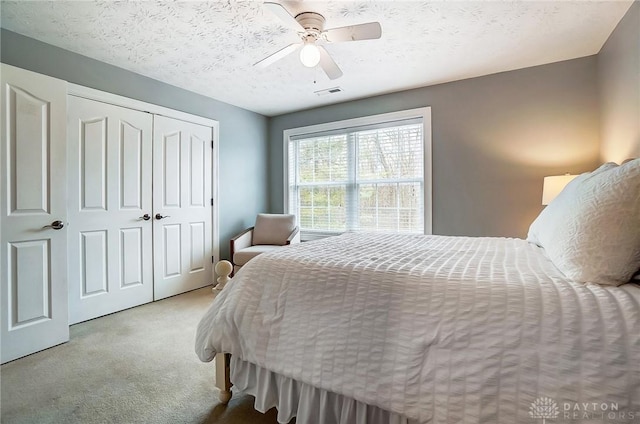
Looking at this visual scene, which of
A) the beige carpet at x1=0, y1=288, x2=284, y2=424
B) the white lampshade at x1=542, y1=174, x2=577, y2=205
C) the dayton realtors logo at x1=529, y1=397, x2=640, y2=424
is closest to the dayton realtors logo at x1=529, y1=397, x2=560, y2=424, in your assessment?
the dayton realtors logo at x1=529, y1=397, x2=640, y2=424

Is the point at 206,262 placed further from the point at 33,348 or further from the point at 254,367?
the point at 254,367

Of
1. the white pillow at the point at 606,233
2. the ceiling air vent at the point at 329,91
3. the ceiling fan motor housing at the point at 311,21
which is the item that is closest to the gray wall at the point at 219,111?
the ceiling air vent at the point at 329,91

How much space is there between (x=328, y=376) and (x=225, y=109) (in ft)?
12.3

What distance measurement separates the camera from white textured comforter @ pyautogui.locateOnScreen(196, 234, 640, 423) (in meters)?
0.77

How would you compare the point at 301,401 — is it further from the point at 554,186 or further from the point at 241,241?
the point at 241,241

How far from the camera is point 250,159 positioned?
14.3ft

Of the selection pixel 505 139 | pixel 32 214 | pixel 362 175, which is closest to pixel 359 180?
pixel 362 175

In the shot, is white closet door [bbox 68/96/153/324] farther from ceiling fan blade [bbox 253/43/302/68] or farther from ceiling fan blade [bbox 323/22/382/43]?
ceiling fan blade [bbox 323/22/382/43]

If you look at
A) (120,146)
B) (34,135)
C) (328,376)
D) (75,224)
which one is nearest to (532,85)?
(328,376)

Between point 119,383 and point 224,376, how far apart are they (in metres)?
0.73

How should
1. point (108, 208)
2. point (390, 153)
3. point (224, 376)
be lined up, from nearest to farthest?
point (224, 376), point (108, 208), point (390, 153)

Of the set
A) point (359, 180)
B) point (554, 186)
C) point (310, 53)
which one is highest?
point (310, 53)

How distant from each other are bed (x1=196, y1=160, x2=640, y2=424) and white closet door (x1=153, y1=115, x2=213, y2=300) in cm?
220

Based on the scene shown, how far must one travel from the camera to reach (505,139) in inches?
119
